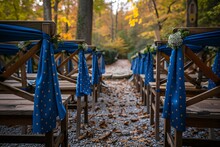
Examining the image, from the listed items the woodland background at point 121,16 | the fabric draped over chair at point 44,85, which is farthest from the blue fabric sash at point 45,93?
the woodland background at point 121,16

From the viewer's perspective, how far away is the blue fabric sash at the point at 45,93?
6.18ft

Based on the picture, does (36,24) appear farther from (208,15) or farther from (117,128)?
(208,15)

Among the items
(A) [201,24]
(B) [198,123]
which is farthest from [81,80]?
(A) [201,24]

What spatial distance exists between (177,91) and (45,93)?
4.58ft

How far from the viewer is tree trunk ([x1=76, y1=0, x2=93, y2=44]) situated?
7.62m

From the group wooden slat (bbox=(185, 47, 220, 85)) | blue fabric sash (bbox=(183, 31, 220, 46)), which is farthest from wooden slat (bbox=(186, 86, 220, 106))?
blue fabric sash (bbox=(183, 31, 220, 46))

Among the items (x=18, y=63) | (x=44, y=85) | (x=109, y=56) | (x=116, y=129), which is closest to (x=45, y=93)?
(x=44, y=85)

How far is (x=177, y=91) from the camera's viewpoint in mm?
2010

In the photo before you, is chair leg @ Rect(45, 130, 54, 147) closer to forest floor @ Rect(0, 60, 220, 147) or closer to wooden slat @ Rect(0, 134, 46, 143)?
wooden slat @ Rect(0, 134, 46, 143)

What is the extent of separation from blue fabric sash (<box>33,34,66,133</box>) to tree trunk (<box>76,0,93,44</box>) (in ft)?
19.2

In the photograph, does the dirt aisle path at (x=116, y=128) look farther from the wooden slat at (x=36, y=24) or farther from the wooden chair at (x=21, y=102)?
the wooden slat at (x=36, y=24)

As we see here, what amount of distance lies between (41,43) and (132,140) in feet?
7.25

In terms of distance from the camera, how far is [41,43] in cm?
197

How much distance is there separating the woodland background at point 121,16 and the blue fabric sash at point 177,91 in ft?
1.77
